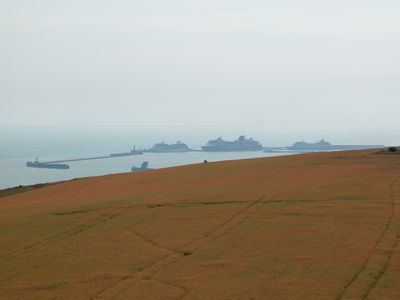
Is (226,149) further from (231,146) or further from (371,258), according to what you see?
(371,258)

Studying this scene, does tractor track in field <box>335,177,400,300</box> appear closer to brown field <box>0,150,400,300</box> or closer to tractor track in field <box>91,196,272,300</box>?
brown field <box>0,150,400,300</box>

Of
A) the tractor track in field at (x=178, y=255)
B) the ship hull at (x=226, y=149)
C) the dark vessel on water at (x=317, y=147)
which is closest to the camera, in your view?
the tractor track in field at (x=178, y=255)

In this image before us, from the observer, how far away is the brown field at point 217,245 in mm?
8953

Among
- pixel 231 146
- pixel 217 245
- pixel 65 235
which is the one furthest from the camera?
pixel 231 146

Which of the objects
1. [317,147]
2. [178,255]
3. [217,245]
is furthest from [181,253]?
[317,147]

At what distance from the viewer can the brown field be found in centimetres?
895

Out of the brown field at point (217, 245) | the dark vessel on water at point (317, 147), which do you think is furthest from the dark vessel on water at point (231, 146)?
the brown field at point (217, 245)

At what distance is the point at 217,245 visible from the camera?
38.4 feet

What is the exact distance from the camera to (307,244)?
1145 centimetres

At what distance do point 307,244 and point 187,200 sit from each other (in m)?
6.94

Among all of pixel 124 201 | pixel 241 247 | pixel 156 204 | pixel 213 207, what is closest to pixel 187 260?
pixel 241 247

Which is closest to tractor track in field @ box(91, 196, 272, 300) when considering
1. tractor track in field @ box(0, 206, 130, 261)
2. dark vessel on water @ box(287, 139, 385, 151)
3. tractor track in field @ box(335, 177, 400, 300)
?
tractor track in field @ box(0, 206, 130, 261)

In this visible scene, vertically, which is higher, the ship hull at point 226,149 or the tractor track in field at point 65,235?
the ship hull at point 226,149

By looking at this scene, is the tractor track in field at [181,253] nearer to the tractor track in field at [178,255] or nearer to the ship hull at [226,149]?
the tractor track in field at [178,255]
